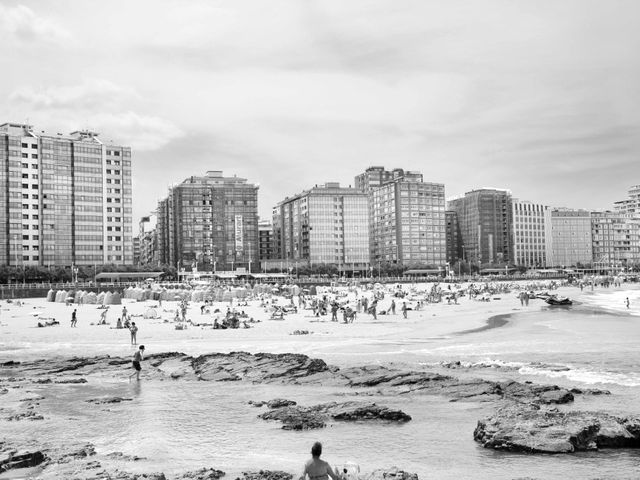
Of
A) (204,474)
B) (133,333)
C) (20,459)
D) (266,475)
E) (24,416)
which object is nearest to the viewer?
(266,475)

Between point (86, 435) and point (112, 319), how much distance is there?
45.3 metres

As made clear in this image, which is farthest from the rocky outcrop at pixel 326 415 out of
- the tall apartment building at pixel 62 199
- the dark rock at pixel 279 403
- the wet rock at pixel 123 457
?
the tall apartment building at pixel 62 199

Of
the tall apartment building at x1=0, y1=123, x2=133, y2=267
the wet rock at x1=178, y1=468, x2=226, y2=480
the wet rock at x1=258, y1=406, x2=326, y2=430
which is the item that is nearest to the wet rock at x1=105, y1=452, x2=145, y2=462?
the wet rock at x1=178, y1=468, x2=226, y2=480

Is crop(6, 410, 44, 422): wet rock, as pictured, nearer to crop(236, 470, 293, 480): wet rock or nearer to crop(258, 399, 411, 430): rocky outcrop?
crop(258, 399, 411, 430): rocky outcrop

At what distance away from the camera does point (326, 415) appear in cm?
2112

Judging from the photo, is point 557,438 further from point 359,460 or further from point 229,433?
point 229,433

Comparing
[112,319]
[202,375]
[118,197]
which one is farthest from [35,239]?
[202,375]

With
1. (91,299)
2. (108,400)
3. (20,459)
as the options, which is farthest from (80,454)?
(91,299)

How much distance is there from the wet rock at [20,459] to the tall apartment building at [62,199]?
14422cm

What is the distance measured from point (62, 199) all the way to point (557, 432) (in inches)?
6087

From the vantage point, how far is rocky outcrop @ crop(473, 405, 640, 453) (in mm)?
16984

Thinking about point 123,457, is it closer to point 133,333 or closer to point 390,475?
point 390,475

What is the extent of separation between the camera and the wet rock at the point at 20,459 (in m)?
16.0

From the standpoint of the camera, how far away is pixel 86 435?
19.5m
